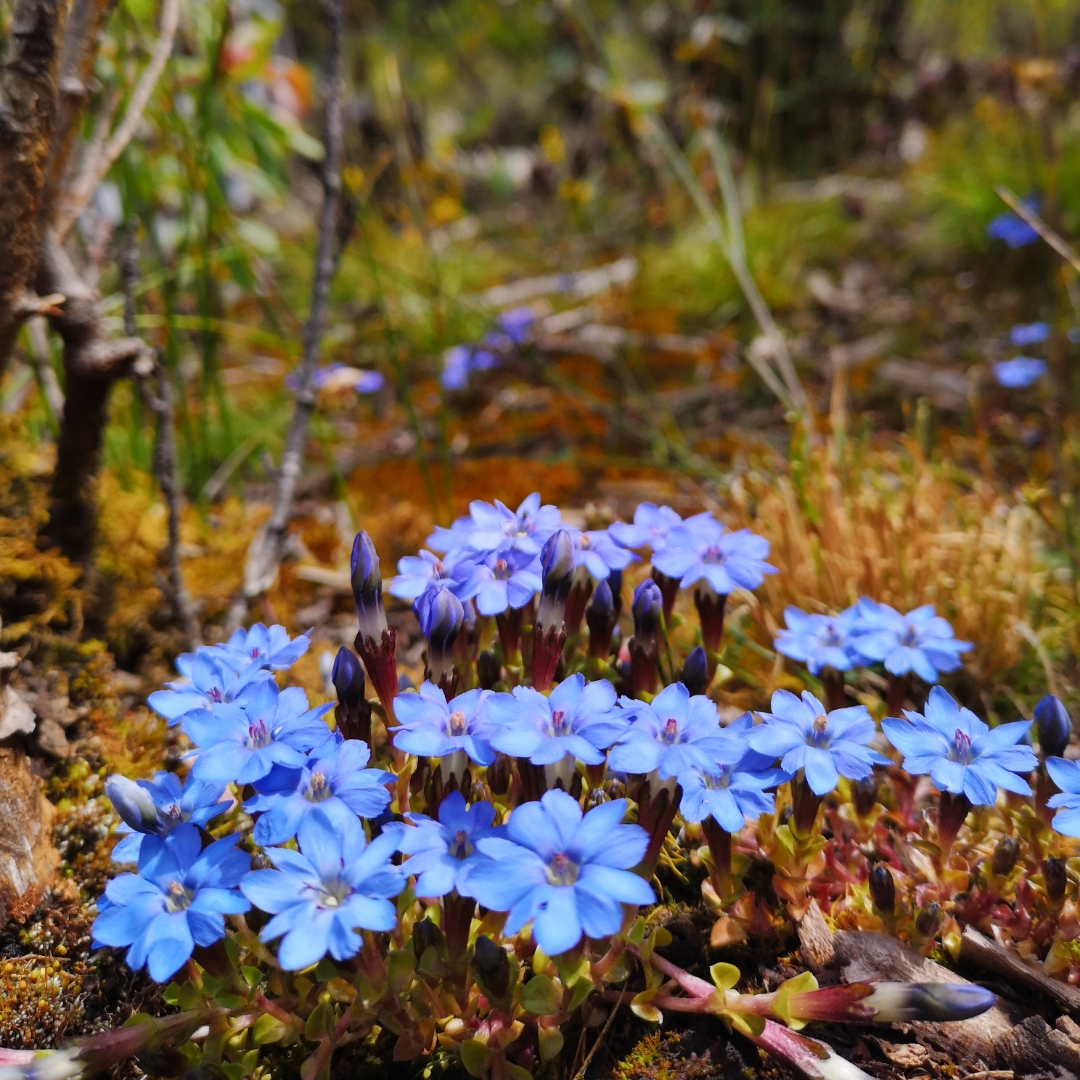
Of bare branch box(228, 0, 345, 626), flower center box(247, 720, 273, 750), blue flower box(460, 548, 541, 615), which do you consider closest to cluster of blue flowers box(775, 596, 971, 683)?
blue flower box(460, 548, 541, 615)

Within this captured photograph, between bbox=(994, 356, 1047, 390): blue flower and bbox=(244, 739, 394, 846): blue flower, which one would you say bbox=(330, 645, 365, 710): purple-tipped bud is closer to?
bbox=(244, 739, 394, 846): blue flower

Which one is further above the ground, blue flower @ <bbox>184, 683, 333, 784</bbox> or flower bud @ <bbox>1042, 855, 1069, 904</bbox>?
blue flower @ <bbox>184, 683, 333, 784</bbox>

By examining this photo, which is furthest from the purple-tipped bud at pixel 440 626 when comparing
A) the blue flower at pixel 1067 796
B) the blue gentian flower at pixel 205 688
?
the blue flower at pixel 1067 796

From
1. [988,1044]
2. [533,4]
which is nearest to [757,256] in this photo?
[988,1044]

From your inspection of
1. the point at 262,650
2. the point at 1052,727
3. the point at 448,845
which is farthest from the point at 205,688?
the point at 1052,727

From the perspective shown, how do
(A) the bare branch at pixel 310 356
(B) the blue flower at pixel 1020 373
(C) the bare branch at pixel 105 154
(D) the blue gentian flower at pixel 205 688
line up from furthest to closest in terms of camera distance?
(B) the blue flower at pixel 1020 373
(A) the bare branch at pixel 310 356
(C) the bare branch at pixel 105 154
(D) the blue gentian flower at pixel 205 688

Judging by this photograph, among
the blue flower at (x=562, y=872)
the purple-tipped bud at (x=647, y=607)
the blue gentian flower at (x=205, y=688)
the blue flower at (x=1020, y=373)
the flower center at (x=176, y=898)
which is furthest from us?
the blue flower at (x=1020, y=373)

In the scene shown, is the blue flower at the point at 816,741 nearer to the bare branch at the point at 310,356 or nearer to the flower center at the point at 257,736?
the flower center at the point at 257,736
